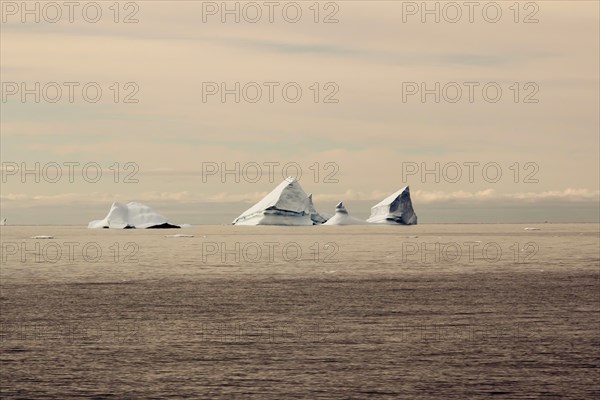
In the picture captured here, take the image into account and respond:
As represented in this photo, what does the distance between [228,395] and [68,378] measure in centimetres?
517

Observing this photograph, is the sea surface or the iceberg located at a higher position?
the iceberg

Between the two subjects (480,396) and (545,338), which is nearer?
(480,396)

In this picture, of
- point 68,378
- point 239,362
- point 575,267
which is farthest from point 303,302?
point 575,267

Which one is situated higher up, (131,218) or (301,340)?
(131,218)

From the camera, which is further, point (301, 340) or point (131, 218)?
point (131, 218)

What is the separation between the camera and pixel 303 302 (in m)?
47.3

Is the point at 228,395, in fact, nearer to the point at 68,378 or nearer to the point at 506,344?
the point at 68,378

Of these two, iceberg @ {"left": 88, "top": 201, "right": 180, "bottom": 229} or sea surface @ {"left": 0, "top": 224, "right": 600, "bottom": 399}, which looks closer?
sea surface @ {"left": 0, "top": 224, "right": 600, "bottom": 399}

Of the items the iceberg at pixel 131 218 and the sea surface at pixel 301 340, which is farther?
the iceberg at pixel 131 218

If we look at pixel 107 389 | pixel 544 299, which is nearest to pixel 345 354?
pixel 107 389

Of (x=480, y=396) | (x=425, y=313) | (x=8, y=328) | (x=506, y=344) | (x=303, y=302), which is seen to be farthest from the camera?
(x=303, y=302)

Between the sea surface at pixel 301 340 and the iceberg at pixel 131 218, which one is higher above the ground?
the iceberg at pixel 131 218

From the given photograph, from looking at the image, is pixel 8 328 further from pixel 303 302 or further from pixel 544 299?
pixel 544 299

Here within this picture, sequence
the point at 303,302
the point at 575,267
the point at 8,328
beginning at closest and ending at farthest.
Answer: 1. the point at 8,328
2. the point at 303,302
3. the point at 575,267
